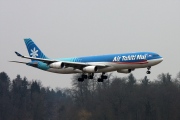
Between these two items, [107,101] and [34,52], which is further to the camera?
[107,101]

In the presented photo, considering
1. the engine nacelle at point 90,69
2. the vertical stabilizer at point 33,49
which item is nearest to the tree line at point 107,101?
the vertical stabilizer at point 33,49

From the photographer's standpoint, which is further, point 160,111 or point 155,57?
point 160,111

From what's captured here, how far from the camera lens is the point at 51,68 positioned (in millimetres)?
92375

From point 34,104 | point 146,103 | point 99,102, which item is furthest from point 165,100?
point 34,104

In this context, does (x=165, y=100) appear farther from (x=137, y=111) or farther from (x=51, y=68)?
(x=51, y=68)

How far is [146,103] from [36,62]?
29.1 meters

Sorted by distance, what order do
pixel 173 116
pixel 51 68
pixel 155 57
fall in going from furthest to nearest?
1. pixel 173 116
2. pixel 51 68
3. pixel 155 57

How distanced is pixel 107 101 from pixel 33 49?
23.8 meters

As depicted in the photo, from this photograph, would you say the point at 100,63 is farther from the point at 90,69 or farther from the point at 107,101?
the point at 107,101

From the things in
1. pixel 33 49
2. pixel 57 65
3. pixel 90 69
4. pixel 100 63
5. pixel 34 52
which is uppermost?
pixel 33 49

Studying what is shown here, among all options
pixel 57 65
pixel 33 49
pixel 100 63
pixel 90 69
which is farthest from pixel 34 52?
pixel 100 63

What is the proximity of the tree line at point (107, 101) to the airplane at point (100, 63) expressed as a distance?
2232cm

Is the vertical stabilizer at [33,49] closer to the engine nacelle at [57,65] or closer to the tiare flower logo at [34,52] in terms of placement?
the tiare flower logo at [34,52]

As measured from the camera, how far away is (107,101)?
117125 millimetres
